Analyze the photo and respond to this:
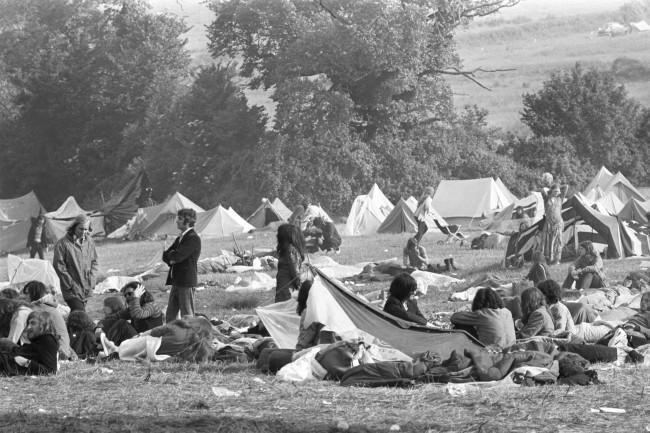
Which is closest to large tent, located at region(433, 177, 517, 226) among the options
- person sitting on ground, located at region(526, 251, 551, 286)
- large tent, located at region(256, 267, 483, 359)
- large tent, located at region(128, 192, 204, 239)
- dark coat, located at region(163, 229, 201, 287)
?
large tent, located at region(128, 192, 204, 239)

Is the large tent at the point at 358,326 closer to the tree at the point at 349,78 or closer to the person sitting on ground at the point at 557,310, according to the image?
the person sitting on ground at the point at 557,310

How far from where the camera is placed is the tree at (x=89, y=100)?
4972 cm

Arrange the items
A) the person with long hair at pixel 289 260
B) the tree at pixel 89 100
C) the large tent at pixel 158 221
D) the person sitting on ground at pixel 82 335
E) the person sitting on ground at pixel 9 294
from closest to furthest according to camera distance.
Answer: the person sitting on ground at pixel 82 335
the person sitting on ground at pixel 9 294
the person with long hair at pixel 289 260
the large tent at pixel 158 221
the tree at pixel 89 100

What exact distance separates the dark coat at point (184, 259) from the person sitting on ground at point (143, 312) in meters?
0.29

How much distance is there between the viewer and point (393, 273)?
18.1m

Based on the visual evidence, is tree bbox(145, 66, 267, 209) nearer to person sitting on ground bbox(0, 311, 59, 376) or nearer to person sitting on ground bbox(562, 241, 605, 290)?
person sitting on ground bbox(562, 241, 605, 290)

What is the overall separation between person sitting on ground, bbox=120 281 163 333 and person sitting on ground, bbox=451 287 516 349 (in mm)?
2886

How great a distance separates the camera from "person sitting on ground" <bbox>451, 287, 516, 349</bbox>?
9.72m

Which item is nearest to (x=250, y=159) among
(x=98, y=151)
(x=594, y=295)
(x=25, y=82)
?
(x=98, y=151)

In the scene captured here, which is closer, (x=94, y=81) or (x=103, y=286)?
(x=103, y=286)

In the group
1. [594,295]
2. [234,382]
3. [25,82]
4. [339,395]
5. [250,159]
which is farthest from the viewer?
[25,82]

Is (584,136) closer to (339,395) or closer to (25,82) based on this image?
(25,82)

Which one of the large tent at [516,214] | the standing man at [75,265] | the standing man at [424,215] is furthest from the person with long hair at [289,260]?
the large tent at [516,214]

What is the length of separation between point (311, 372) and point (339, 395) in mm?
855
